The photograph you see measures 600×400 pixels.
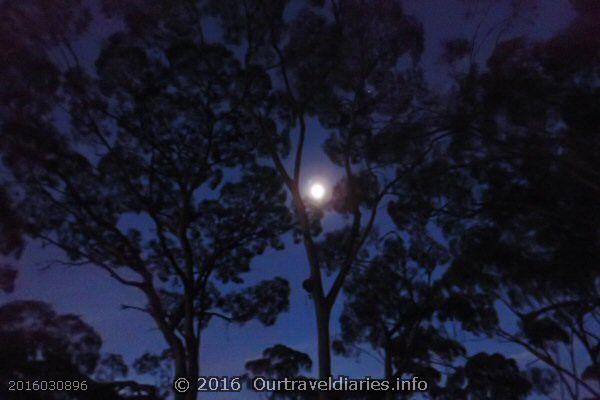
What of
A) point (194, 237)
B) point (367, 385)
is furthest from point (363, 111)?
point (367, 385)

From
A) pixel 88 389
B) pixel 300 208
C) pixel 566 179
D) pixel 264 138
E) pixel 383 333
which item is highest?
pixel 264 138

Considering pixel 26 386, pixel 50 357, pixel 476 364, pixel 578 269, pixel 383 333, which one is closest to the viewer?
pixel 578 269

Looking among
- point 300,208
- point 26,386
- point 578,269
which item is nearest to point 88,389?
point 26,386

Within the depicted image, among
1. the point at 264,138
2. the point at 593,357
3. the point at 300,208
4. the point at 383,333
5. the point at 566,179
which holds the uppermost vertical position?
the point at 264,138

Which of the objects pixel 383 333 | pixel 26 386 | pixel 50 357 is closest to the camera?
pixel 26 386

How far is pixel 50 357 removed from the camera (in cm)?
1620

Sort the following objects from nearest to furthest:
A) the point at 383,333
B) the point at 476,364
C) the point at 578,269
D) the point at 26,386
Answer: the point at 578,269
the point at 26,386
the point at 383,333
the point at 476,364

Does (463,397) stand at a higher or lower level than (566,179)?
lower

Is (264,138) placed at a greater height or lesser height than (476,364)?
greater

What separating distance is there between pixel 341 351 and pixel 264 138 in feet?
39.2

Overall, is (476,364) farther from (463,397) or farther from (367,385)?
(367,385)

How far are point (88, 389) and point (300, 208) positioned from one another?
845cm

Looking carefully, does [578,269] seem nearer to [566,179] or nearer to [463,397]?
[566,179]

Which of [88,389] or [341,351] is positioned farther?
[341,351]
